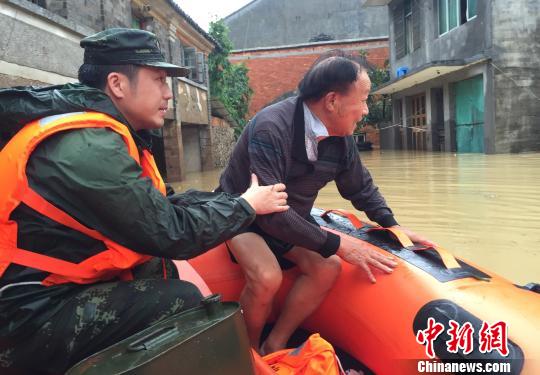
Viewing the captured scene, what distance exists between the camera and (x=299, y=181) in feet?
7.30

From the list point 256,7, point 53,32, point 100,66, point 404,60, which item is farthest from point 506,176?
point 256,7

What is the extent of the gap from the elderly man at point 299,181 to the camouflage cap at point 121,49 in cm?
64

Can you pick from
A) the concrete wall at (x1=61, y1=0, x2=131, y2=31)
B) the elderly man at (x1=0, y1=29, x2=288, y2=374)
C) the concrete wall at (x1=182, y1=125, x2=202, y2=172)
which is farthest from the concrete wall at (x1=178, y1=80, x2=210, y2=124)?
the elderly man at (x1=0, y1=29, x2=288, y2=374)

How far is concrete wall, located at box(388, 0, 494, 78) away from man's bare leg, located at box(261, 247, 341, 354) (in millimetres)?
12508

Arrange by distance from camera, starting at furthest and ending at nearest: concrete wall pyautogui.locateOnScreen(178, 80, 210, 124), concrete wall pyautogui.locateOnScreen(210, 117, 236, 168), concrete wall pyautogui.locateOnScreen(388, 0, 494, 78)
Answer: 1. concrete wall pyautogui.locateOnScreen(210, 117, 236, 168)
2. concrete wall pyautogui.locateOnScreen(388, 0, 494, 78)
3. concrete wall pyautogui.locateOnScreen(178, 80, 210, 124)

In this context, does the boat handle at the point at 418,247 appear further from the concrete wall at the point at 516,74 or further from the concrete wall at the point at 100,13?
the concrete wall at the point at 516,74

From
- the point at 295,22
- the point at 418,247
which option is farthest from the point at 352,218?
the point at 295,22

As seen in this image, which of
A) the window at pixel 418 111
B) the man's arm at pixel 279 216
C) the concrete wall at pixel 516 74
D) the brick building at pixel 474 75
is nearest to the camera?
the man's arm at pixel 279 216

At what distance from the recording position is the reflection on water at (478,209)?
3803mm

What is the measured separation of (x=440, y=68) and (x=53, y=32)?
34.6ft

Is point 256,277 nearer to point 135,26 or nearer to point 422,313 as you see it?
point 422,313

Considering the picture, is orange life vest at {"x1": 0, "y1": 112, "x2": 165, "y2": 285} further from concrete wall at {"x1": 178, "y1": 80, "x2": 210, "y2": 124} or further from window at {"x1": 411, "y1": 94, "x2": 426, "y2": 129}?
window at {"x1": 411, "y1": 94, "x2": 426, "y2": 129}

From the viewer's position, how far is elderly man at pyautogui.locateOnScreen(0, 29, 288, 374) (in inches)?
49.6

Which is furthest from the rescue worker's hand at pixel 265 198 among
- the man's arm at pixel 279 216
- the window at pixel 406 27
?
the window at pixel 406 27
